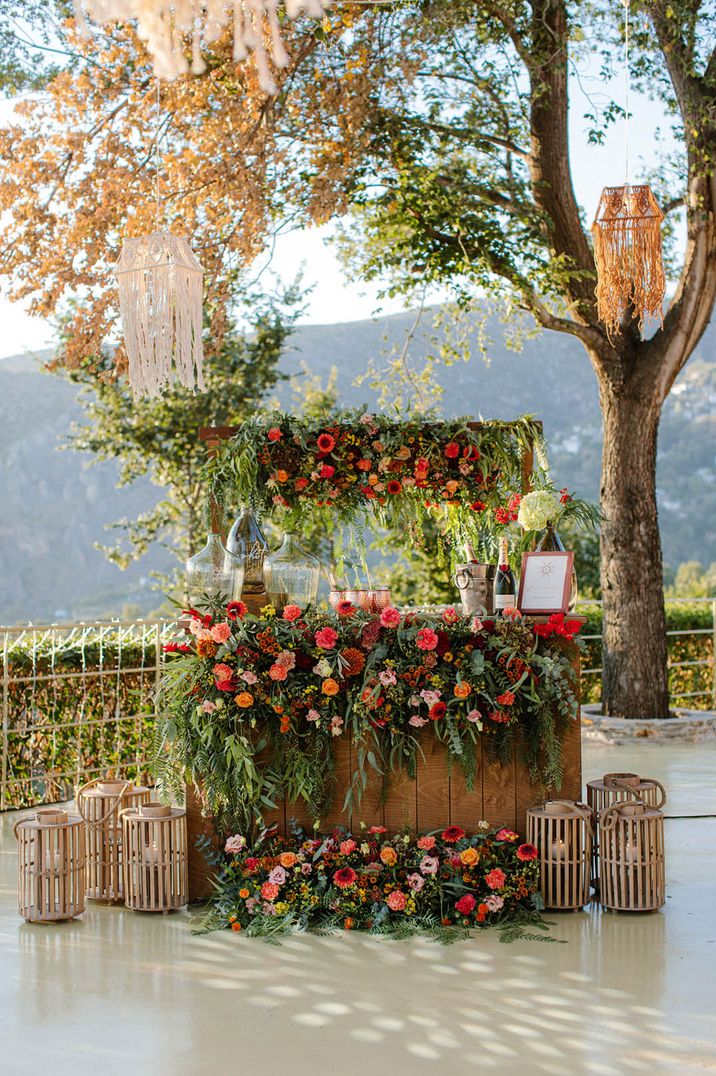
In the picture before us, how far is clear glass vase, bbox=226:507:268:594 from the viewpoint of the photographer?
4.48 meters

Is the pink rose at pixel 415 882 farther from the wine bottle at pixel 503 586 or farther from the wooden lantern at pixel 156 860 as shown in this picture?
the wine bottle at pixel 503 586

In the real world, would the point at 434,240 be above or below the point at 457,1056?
above

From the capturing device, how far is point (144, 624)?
6754mm

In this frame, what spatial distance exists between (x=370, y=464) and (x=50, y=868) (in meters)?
1.89

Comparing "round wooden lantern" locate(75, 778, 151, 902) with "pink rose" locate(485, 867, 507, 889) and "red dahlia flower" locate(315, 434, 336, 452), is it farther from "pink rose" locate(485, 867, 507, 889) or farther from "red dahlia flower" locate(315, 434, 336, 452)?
"red dahlia flower" locate(315, 434, 336, 452)

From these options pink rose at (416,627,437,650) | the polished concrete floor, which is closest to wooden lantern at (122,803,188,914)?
the polished concrete floor

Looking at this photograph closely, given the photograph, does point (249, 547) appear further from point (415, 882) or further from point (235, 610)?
point (415, 882)

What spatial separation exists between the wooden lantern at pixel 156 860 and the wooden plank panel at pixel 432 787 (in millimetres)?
859

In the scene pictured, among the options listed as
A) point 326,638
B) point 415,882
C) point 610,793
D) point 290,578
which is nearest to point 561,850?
point 610,793

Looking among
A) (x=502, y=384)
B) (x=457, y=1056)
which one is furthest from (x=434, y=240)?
(x=502, y=384)

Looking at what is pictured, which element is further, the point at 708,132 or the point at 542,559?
the point at 708,132

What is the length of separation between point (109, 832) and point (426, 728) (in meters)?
1.27

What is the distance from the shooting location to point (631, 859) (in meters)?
4.01

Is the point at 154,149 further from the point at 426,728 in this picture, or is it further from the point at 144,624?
the point at 426,728
